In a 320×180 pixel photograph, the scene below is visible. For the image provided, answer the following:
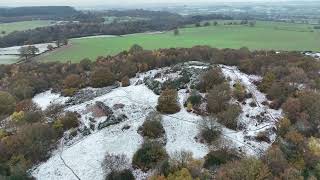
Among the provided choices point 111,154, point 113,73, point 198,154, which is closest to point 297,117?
point 198,154

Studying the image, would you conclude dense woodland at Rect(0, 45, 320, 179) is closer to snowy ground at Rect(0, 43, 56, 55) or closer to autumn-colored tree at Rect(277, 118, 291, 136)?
autumn-colored tree at Rect(277, 118, 291, 136)

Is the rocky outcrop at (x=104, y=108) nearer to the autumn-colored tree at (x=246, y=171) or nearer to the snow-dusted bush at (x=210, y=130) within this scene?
the snow-dusted bush at (x=210, y=130)

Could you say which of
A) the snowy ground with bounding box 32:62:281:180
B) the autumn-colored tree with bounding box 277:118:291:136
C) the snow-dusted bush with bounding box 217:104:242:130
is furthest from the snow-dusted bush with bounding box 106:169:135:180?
the autumn-colored tree with bounding box 277:118:291:136

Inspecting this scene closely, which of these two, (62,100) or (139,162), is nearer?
(139,162)

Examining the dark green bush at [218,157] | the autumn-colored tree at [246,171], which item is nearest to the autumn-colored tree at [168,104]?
the dark green bush at [218,157]

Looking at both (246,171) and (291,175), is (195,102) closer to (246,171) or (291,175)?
(246,171)

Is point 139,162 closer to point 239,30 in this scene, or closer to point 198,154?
point 198,154
